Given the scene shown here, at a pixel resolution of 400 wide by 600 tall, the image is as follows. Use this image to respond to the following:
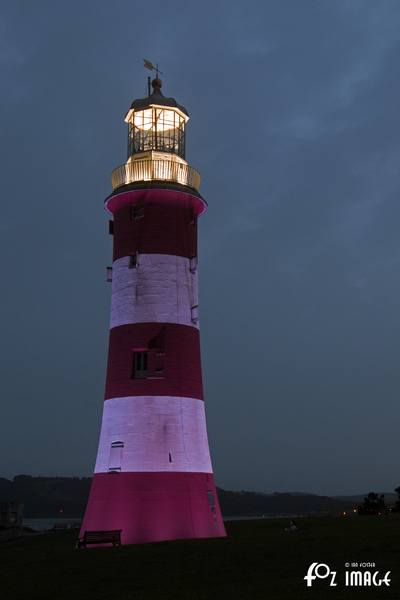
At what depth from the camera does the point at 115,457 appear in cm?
2722

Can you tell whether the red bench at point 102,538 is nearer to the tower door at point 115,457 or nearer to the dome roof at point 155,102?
the tower door at point 115,457

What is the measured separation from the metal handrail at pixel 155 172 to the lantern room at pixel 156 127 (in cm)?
78

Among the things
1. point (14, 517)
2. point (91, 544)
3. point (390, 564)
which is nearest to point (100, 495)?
point (91, 544)

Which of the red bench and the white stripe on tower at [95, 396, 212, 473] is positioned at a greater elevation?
the white stripe on tower at [95, 396, 212, 473]

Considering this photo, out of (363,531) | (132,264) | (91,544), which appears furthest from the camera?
(132,264)

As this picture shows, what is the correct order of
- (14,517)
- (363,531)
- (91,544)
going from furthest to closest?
1. (14,517)
2. (91,544)
3. (363,531)

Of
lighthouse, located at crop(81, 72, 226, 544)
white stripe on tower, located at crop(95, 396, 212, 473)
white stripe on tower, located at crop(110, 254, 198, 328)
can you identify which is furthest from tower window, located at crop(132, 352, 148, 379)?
white stripe on tower, located at crop(110, 254, 198, 328)

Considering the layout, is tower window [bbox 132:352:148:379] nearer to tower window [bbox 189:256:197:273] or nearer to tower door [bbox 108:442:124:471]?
tower door [bbox 108:442:124:471]

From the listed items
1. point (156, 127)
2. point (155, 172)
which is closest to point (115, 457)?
point (155, 172)

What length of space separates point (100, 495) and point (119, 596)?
12.8m

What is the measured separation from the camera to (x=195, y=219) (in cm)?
3066

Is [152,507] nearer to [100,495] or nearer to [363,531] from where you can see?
[100,495]

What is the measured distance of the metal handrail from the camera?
29578 mm

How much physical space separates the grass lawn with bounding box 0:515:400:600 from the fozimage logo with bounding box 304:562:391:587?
151mm
